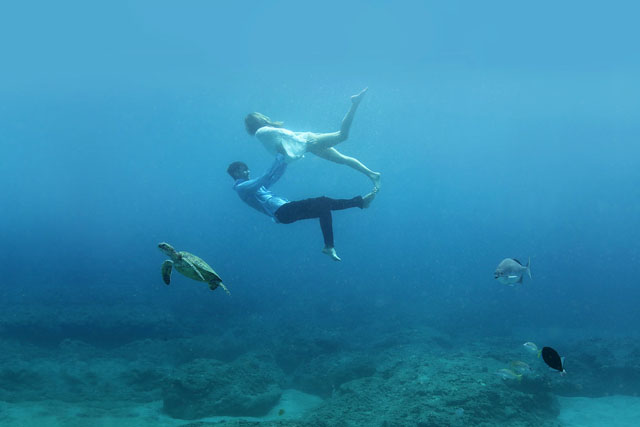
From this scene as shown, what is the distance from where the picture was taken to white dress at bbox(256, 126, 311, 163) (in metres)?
5.92

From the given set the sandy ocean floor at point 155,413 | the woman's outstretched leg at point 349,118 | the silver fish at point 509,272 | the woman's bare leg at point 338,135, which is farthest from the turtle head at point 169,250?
the sandy ocean floor at point 155,413

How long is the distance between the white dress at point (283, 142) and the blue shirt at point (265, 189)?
0.50 feet

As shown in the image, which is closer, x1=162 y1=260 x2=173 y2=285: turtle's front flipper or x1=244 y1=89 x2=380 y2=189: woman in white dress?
x1=162 y1=260 x2=173 y2=285: turtle's front flipper

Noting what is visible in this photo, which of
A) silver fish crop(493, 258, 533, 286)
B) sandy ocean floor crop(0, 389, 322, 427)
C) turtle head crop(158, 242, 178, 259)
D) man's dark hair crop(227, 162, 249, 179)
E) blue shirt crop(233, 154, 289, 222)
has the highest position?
man's dark hair crop(227, 162, 249, 179)

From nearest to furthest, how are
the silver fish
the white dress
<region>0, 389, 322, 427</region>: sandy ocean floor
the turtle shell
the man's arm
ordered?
the turtle shell, the silver fish, the white dress, the man's arm, <region>0, 389, 322, 427</region>: sandy ocean floor

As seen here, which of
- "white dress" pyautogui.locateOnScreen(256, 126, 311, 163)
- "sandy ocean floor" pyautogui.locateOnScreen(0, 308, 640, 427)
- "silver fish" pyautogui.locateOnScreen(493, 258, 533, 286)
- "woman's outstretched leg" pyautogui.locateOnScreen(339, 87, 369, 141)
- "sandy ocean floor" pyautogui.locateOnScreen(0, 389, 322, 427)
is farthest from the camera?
"sandy ocean floor" pyautogui.locateOnScreen(0, 389, 322, 427)

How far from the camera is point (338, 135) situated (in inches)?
253

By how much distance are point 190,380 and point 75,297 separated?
16.4 meters

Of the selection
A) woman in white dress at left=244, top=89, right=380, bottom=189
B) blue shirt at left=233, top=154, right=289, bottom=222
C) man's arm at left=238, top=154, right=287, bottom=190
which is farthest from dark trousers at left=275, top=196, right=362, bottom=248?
woman in white dress at left=244, top=89, right=380, bottom=189

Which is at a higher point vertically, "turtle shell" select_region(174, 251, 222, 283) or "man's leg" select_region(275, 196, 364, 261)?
"man's leg" select_region(275, 196, 364, 261)

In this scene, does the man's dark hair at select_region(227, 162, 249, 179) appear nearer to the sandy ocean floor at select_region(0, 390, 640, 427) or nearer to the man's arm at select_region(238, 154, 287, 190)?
the man's arm at select_region(238, 154, 287, 190)

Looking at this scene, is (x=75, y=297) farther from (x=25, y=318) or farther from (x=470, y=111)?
(x=470, y=111)

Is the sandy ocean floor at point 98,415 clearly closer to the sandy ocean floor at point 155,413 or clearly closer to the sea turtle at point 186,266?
the sandy ocean floor at point 155,413

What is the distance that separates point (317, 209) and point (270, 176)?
997 mm
